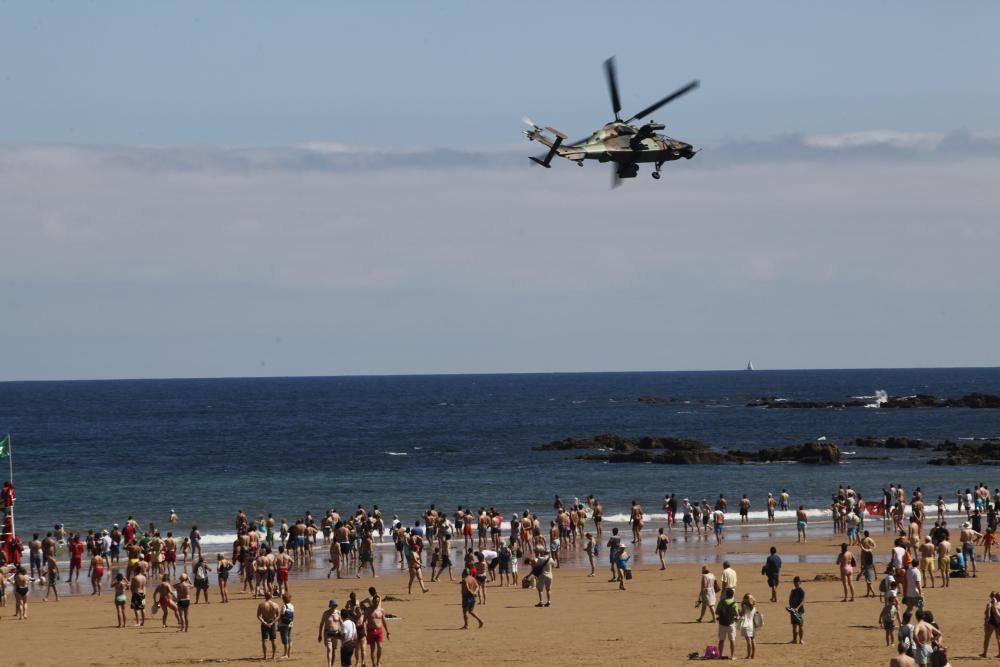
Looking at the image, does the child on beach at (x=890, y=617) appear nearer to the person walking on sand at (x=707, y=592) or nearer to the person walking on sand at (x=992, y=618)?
the person walking on sand at (x=992, y=618)

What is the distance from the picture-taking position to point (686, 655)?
2119cm

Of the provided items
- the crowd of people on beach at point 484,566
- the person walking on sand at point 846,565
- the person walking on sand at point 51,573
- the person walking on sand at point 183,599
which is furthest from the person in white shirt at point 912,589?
the person walking on sand at point 51,573

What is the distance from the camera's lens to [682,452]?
258ft

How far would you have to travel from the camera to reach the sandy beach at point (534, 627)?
21594 millimetres

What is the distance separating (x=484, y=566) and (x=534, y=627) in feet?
11.4

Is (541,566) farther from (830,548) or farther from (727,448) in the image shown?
(727,448)

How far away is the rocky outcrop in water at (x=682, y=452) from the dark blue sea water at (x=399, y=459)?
2.37 meters

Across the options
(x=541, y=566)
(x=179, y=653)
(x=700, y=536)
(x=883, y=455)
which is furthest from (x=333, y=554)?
(x=883, y=455)

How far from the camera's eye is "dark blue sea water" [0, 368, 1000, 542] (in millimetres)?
57031

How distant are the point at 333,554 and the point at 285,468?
44659 mm

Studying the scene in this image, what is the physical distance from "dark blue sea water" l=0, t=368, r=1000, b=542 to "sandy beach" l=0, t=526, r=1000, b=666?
16569mm

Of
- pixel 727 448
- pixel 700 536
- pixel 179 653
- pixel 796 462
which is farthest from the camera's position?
pixel 727 448

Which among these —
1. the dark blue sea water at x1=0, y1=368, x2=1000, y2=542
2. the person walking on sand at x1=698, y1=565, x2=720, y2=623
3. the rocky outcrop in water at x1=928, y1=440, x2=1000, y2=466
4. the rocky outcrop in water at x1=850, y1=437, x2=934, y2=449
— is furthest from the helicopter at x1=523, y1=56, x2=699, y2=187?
the rocky outcrop in water at x1=850, y1=437, x2=934, y2=449

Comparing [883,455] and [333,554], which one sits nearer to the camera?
[333,554]
